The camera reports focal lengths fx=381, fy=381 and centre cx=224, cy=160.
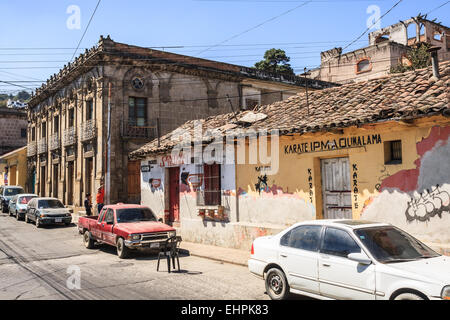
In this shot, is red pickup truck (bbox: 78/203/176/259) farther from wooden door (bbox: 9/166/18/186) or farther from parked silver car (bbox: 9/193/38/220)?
wooden door (bbox: 9/166/18/186)

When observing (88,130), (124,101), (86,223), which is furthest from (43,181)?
(86,223)

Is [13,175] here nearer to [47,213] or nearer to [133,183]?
[133,183]

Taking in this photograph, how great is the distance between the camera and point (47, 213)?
65.1ft

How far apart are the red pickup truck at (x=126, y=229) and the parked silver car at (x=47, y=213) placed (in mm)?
6537

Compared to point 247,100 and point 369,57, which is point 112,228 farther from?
point 369,57

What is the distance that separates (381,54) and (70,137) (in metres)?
26.7

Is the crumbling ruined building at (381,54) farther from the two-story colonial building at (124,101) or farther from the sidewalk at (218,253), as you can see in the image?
the sidewalk at (218,253)

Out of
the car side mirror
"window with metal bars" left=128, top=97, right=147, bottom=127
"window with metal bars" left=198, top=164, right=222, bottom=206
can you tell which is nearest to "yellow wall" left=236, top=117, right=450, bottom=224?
"window with metal bars" left=198, top=164, right=222, bottom=206

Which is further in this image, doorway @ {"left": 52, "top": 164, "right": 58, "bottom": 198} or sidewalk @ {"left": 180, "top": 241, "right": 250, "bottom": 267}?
doorway @ {"left": 52, "top": 164, "right": 58, "bottom": 198}

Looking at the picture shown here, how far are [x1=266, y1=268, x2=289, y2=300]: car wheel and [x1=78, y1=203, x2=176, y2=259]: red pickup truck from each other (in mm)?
5315

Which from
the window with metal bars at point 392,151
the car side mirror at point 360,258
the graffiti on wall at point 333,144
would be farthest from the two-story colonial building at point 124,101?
the car side mirror at point 360,258

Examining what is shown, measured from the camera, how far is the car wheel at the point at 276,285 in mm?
6743

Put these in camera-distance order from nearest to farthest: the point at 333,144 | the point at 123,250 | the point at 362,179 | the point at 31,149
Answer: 1. the point at 362,179
2. the point at 333,144
3. the point at 123,250
4. the point at 31,149

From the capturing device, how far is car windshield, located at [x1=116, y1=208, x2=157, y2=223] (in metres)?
12.6
